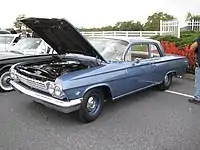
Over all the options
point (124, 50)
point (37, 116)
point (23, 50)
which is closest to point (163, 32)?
point (23, 50)

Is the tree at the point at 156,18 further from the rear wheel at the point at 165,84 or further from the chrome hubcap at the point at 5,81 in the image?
the chrome hubcap at the point at 5,81

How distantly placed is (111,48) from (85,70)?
1083mm

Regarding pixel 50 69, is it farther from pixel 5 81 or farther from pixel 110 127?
pixel 5 81

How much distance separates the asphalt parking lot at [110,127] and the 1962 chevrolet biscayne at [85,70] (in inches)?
14.1

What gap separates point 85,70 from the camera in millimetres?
4801

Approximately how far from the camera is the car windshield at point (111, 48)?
18.0 feet

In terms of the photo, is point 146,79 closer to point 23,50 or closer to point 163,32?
point 23,50

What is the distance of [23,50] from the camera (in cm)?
806

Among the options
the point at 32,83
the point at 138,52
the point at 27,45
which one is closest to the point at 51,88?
the point at 32,83

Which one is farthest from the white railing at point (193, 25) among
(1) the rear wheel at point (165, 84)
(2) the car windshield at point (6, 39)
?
(1) the rear wheel at point (165, 84)

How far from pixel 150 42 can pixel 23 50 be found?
3.81m

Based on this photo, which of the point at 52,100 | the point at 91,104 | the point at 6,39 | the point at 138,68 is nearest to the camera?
the point at 52,100

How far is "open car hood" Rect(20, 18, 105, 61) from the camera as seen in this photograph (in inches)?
195

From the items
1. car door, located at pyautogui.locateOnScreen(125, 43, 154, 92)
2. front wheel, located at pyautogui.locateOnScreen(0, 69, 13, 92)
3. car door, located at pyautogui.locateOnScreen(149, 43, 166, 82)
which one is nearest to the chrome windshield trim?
car door, located at pyautogui.locateOnScreen(125, 43, 154, 92)
